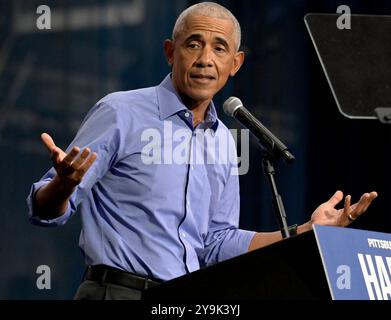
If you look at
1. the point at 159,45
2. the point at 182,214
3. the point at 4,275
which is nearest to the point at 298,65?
the point at 159,45

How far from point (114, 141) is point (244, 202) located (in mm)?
1660

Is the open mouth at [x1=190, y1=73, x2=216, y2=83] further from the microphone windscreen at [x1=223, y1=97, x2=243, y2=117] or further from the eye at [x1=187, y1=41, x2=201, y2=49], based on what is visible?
the microphone windscreen at [x1=223, y1=97, x2=243, y2=117]

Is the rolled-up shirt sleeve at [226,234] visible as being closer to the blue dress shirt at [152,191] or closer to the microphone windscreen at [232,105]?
the blue dress shirt at [152,191]

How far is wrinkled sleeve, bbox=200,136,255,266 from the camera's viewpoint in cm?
247

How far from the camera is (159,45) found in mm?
3803

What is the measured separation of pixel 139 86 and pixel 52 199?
1.76 meters

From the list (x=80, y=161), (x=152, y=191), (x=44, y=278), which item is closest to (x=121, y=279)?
(x=152, y=191)

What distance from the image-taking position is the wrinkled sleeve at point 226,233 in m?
2.47

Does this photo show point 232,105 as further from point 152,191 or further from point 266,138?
point 152,191

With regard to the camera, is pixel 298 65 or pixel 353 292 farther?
pixel 298 65

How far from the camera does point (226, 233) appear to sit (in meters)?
2.52

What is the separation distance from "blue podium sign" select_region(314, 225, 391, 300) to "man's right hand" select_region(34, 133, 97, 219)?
530mm

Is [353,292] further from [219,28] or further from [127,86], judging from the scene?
[127,86]

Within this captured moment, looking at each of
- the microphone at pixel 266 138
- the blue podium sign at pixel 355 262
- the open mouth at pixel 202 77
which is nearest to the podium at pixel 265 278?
the blue podium sign at pixel 355 262
